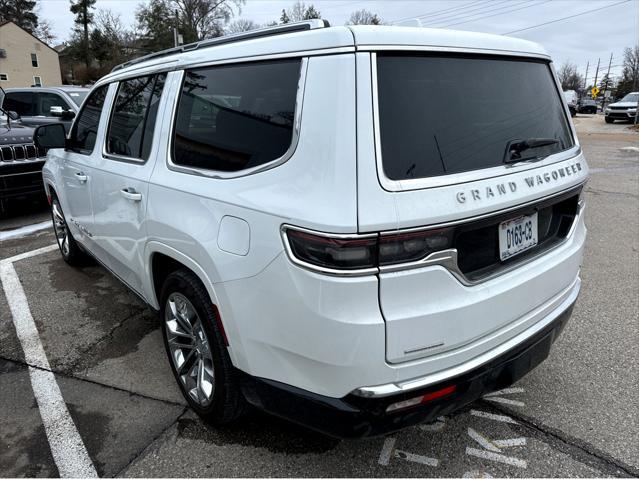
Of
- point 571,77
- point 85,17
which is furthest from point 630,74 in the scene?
point 85,17

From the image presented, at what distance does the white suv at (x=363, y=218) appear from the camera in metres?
1.65

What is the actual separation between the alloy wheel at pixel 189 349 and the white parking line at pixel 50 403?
1.88 ft

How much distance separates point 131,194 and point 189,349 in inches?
36.9

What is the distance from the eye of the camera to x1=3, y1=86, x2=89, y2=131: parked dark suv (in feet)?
31.4

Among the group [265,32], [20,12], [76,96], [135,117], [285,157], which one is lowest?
[285,157]

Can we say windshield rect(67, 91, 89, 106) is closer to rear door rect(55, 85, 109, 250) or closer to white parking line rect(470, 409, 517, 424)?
rear door rect(55, 85, 109, 250)

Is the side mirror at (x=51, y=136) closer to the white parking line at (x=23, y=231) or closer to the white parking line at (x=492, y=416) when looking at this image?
the white parking line at (x=23, y=231)

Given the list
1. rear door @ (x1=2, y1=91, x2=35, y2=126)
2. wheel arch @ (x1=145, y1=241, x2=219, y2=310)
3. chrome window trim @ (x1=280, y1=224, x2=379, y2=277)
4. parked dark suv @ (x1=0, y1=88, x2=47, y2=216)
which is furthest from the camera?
rear door @ (x1=2, y1=91, x2=35, y2=126)

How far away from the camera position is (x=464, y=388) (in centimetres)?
191

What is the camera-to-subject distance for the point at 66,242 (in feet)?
15.9

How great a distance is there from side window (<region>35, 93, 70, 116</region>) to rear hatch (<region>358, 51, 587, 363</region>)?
9872 mm

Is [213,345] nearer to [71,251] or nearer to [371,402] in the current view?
[371,402]

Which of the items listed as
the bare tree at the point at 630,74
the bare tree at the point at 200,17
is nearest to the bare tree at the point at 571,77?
the bare tree at the point at 630,74

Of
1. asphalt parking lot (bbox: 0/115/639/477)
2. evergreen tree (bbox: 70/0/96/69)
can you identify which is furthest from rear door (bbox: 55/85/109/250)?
evergreen tree (bbox: 70/0/96/69)
